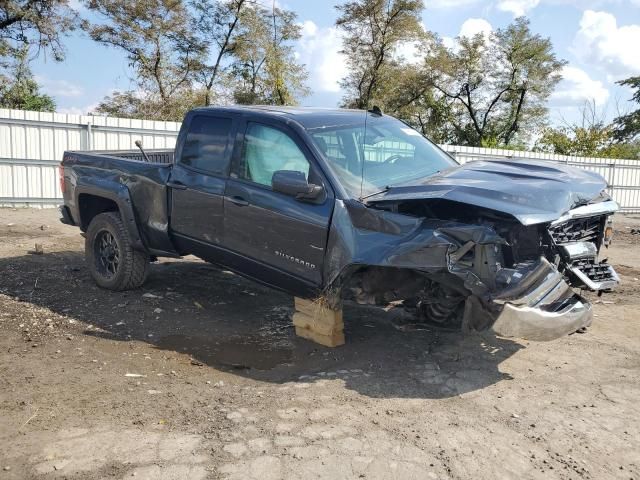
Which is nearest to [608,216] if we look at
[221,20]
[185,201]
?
[185,201]

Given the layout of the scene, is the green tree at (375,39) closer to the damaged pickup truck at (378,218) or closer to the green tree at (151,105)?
the green tree at (151,105)

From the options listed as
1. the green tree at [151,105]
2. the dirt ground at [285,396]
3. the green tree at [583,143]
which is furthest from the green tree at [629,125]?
the dirt ground at [285,396]

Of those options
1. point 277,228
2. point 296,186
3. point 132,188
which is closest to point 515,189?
point 296,186

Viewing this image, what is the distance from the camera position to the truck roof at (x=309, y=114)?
4.92 metres

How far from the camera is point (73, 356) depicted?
183 inches

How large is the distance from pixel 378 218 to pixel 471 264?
0.72 metres

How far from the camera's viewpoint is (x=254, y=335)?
17.5 feet

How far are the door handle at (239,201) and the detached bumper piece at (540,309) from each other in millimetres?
2194

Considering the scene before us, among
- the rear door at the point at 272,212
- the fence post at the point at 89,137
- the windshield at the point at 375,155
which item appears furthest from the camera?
the fence post at the point at 89,137

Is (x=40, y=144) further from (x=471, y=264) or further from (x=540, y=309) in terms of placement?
(x=540, y=309)

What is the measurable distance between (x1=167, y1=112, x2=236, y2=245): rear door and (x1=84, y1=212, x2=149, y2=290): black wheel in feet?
2.74

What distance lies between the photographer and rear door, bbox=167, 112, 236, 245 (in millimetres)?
5238

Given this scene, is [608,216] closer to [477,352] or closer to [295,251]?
[477,352]

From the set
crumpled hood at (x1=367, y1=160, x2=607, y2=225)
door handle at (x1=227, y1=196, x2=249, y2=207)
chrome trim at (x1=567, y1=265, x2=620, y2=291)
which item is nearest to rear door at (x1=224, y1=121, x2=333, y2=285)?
door handle at (x1=227, y1=196, x2=249, y2=207)
